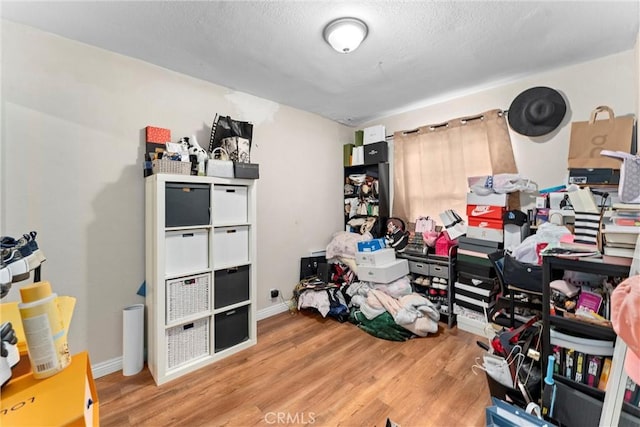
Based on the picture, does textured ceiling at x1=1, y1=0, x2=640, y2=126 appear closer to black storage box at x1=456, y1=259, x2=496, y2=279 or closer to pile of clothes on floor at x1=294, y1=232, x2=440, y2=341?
black storage box at x1=456, y1=259, x2=496, y2=279

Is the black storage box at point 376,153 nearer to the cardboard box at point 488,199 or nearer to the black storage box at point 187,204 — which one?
the cardboard box at point 488,199

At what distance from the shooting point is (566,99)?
2328 mm

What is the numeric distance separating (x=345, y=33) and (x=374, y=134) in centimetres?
189

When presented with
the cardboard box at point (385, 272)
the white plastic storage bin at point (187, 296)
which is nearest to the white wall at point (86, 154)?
the white plastic storage bin at point (187, 296)

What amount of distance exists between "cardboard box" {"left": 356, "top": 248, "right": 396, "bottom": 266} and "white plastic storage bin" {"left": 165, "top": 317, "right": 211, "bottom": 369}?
5.30 feet

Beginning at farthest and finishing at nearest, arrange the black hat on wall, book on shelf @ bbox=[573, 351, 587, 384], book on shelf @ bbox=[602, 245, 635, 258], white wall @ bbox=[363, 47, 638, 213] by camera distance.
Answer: the black hat on wall → white wall @ bbox=[363, 47, 638, 213] → book on shelf @ bbox=[573, 351, 587, 384] → book on shelf @ bbox=[602, 245, 635, 258]

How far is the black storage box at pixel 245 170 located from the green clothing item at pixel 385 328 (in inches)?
69.9

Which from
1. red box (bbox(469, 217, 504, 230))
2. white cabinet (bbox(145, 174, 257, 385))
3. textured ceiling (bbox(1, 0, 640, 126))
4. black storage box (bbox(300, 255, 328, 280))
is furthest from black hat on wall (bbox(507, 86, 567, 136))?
white cabinet (bbox(145, 174, 257, 385))

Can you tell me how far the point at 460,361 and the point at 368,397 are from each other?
2.84 ft

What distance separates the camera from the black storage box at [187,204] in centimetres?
195

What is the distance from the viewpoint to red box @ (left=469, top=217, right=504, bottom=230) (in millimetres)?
2412

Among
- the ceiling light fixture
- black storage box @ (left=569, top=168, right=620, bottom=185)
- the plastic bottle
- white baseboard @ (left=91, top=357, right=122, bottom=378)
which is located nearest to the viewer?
the plastic bottle

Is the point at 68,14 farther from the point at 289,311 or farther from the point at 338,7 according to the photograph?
the point at 289,311

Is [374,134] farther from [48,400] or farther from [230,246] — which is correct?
[48,400]
